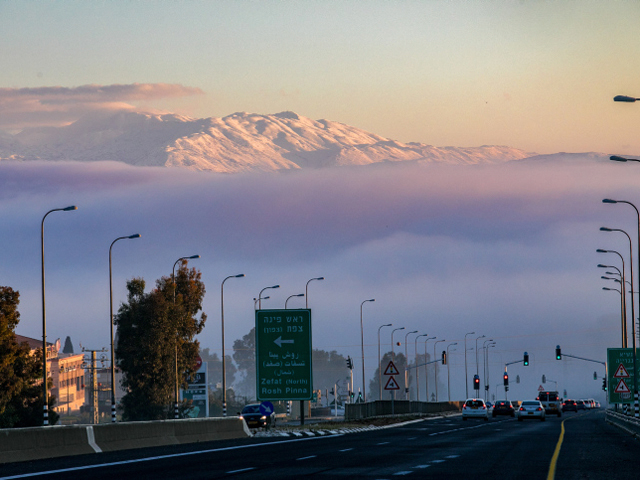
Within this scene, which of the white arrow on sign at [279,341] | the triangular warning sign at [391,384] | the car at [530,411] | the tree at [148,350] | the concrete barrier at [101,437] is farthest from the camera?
the tree at [148,350]

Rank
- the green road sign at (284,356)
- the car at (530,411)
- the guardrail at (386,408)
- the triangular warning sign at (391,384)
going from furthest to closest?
the car at (530,411), the guardrail at (386,408), the triangular warning sign at (391,384), the green road sign at (284,356)

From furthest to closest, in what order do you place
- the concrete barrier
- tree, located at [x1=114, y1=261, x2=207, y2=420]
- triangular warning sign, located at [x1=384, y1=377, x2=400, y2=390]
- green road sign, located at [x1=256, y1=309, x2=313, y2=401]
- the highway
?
1. tree, located at [x1=114, y1=261, x2=207, y2=420]
2. triangular warning sign, located at [x1=384, y1=377, x2=400, y2=390]
3. green road sign, located at [x1=256, y1=309, x2=313, y2=401]
4. the concrete barrier
5. the highway

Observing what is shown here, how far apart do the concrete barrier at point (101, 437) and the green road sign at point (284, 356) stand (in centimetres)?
458

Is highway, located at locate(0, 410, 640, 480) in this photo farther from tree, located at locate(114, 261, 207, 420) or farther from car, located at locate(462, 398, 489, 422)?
tree, located at locate(114, 261, 207, 420)

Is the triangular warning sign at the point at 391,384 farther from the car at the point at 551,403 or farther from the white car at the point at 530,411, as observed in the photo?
the car at the point at 551,403

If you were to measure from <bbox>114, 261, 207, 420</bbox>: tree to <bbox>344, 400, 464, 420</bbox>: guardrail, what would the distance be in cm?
1747

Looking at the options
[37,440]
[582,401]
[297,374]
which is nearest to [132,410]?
[297,374]

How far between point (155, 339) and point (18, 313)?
611 inches

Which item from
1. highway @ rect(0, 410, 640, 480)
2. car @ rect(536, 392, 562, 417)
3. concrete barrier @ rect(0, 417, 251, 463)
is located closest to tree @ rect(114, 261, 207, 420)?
car @ rect(536, 392, 562, 417)

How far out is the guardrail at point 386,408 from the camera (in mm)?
A: 62875

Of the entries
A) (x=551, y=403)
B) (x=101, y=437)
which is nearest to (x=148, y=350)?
(x=551, y=403)

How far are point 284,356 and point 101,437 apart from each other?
16.2m

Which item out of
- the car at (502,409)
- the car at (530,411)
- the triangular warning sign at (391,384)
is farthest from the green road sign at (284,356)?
the car at (502,409)

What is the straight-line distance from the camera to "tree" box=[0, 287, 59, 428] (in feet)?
209
